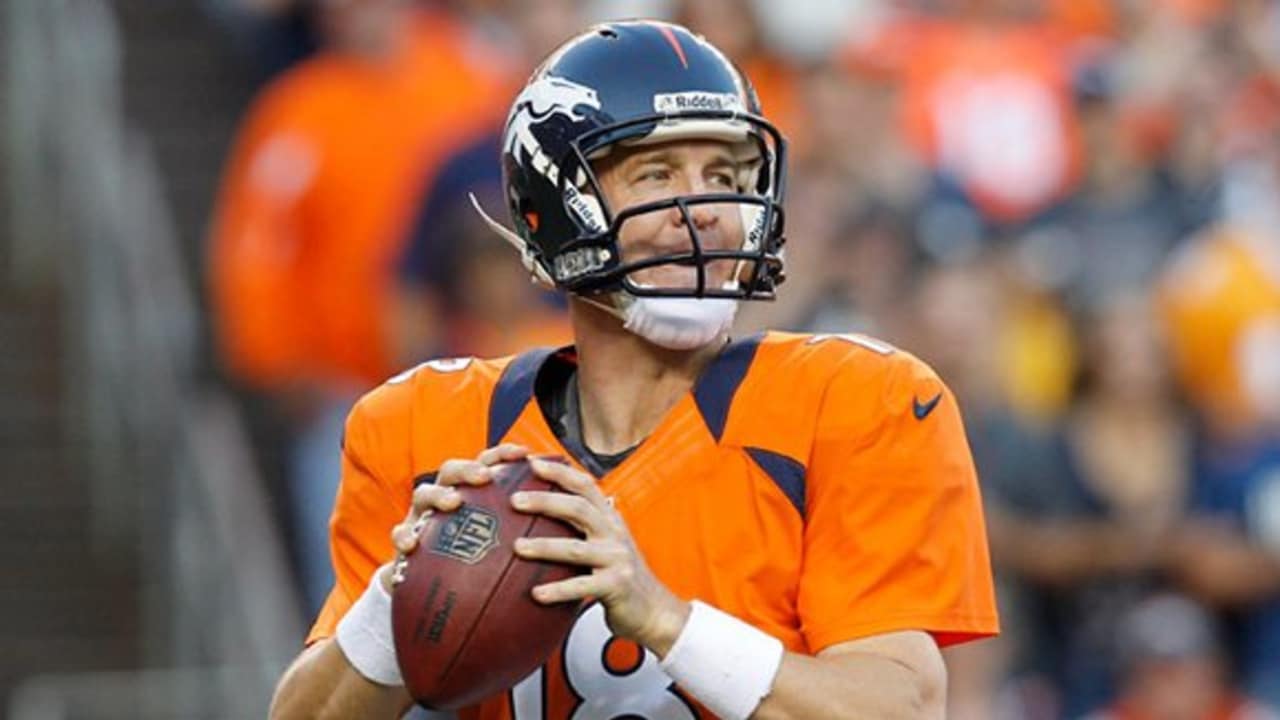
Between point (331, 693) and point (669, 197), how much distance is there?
88 cm

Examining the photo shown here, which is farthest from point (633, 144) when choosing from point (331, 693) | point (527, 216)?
point (331, 693)

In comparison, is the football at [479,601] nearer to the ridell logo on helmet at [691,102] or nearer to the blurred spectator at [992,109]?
the ridell logo on helmet at [691,102]

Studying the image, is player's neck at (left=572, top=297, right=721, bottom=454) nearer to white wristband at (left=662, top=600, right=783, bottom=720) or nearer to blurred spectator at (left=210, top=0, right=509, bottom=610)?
white wristband at (left=662, top=600, right=783, bottom=720)

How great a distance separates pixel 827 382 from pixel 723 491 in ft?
0.72

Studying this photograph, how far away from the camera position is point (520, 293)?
841cm

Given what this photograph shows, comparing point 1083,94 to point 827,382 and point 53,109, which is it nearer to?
point 53,109

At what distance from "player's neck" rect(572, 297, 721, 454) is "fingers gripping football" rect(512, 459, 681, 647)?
51cm

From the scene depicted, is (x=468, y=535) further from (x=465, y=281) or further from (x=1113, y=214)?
(x=1113, y=214)

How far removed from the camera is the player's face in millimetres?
4355

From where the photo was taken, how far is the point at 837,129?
364 inches

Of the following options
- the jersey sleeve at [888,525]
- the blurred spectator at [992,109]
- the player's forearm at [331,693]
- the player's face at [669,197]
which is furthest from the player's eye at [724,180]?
the blurred spectator at [992,109]

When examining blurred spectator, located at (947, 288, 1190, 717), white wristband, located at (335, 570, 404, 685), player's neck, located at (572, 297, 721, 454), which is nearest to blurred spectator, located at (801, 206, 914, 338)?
blurred spectator, located at (947, 288, 1190, 717)

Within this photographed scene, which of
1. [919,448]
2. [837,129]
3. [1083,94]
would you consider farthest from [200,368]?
[919,448]

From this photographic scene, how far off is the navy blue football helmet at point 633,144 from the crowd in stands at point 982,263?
134 inches
